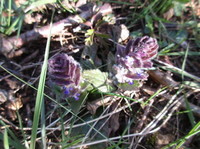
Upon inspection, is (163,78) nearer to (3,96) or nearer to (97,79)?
(97,79)

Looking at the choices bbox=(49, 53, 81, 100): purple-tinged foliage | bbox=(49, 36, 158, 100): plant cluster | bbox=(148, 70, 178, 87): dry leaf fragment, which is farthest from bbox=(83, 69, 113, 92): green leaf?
bbox=(148, 70, 178, 87): dry leaf fragment

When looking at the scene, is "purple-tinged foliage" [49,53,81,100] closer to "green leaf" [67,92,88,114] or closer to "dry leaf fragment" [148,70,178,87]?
"green leaf" [67,92,88,114]

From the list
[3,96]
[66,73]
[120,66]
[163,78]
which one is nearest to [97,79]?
[120,66]

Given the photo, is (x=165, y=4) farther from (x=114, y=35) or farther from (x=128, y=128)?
(x=128, y=128)

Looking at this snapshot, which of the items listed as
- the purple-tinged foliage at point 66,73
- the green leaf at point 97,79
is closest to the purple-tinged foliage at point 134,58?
the green leaf at point 97,79

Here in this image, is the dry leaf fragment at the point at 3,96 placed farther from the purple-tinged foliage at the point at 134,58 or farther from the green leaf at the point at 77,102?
the purple-tinged foliage at the point at 134,58

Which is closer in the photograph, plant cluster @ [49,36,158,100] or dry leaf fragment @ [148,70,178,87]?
plant cluster @ [49,36,158,100]

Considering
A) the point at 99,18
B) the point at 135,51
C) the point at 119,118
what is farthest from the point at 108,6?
the point at 119,118
